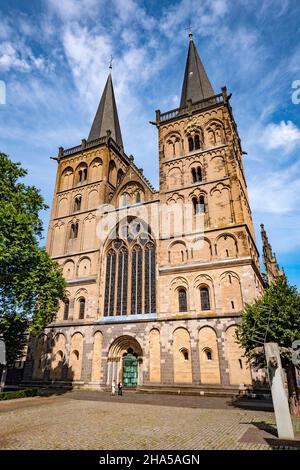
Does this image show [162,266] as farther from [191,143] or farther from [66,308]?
[191,143]

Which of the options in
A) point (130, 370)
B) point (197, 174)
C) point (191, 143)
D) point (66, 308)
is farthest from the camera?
point (191, 143)

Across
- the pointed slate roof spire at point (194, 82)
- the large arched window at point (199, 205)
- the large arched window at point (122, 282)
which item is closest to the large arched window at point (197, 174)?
the large arched window at point (199, 205)

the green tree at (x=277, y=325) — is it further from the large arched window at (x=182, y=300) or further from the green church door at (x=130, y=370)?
the green church door at (x=130, y=370)

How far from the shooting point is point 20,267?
56.4 feet

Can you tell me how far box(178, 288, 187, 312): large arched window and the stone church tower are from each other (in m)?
0.08

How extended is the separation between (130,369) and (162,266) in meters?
8.38

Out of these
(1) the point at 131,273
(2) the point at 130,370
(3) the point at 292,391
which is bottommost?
(3) the point at 292,391

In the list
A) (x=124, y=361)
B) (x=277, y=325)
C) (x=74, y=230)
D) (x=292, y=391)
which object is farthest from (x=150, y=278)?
(x=292, y=391)

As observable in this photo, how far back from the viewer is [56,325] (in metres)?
26.0

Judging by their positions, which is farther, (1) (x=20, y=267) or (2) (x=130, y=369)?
(2) (x=130, y=369)

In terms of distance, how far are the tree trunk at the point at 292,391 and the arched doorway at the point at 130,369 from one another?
42.9ft

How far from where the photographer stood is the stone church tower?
20391 mm

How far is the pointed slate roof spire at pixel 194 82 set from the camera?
3189cm

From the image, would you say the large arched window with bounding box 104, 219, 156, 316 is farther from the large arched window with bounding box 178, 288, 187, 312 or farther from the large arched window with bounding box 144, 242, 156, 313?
the large arched window with bounding box 178, 288, 187, 312
